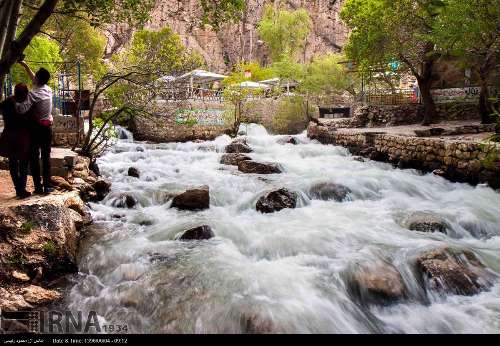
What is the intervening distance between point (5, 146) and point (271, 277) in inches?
176

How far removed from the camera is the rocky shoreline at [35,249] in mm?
4582

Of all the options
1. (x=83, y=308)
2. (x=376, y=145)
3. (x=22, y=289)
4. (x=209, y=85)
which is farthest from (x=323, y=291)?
(x=209, y=85)

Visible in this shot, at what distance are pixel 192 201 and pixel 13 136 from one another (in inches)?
162

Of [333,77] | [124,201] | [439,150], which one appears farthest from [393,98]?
[124,201]

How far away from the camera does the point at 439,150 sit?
12906mm

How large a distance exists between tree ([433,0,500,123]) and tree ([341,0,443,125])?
235 cm

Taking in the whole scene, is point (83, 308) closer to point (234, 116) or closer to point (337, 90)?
point (234, 116)

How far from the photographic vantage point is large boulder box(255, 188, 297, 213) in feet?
29.1

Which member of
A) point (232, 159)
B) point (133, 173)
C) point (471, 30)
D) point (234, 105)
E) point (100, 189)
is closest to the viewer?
point (100, 189)

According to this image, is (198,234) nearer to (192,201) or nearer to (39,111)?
(192,201)

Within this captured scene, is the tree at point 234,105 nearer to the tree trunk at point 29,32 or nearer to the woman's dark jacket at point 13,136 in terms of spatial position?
the woman's dark jacket at point 13,136

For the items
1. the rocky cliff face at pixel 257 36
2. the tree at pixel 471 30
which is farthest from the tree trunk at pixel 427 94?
the rocky cliff face at pixel 257 36

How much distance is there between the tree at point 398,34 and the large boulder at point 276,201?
38.6 feet

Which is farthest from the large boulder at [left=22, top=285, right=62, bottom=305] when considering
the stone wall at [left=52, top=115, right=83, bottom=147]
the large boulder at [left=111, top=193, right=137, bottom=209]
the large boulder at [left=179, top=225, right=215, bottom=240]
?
the stone wall at [left=52, top=115, right=83, bottom=147]
